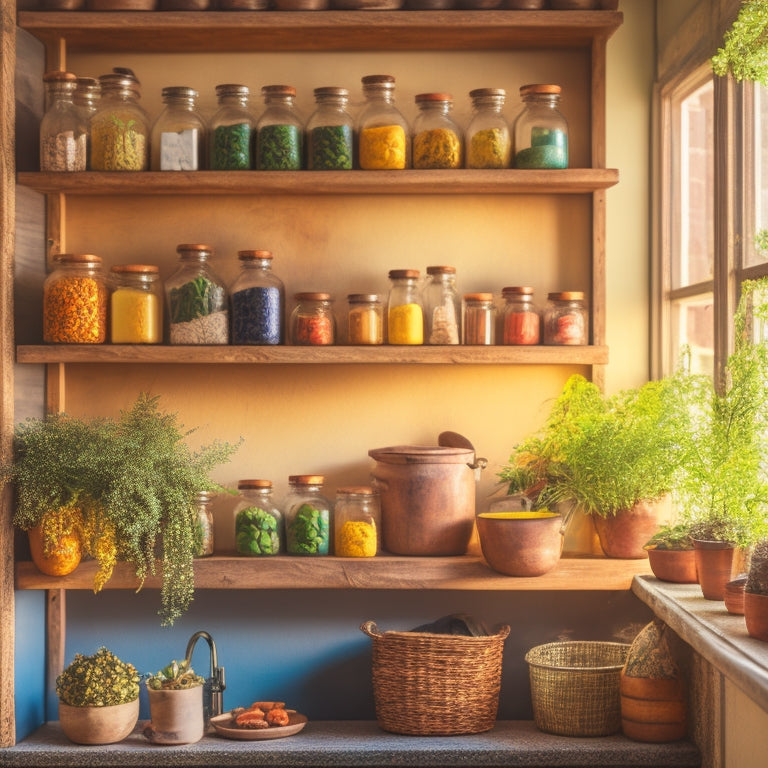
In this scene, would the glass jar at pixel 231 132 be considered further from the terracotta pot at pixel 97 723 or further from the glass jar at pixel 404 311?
the terracotta pot at pixel 97 723

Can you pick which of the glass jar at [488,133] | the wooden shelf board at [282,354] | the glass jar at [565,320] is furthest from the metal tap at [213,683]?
the glass jar at [488,133]

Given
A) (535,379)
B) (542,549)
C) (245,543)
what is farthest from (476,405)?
(245,543)

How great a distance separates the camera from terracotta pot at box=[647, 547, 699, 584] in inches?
93.4

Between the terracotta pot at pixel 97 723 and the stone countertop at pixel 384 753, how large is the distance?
22 millimetres

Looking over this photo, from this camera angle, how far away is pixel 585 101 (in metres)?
2.85

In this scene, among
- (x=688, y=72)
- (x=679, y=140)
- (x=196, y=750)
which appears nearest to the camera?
(x=196, y=750)

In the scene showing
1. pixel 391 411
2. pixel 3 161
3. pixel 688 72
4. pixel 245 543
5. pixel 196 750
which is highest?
pixel 688 72

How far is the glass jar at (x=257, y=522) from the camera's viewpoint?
2.59 meters

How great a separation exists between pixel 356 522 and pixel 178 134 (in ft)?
3.81

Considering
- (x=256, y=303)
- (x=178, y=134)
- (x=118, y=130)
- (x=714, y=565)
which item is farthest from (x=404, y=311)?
(x=714, y=565)

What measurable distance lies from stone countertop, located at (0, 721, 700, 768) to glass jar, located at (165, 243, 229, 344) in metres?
1.05

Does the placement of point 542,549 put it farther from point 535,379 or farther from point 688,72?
point 688,72

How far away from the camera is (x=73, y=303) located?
8.40 ft

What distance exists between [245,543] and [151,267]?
0.79 m
